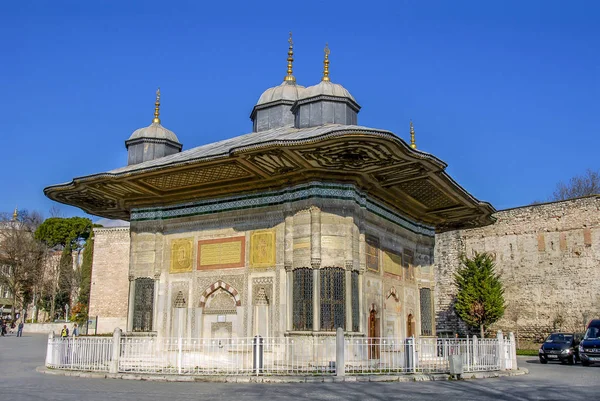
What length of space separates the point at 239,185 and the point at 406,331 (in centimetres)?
557

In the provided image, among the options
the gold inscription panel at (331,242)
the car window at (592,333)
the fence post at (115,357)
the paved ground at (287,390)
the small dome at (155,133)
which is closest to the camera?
the paved ground at (287,390)

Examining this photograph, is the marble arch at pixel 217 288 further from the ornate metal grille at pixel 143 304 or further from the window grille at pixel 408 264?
the window grille at pixel 408 264

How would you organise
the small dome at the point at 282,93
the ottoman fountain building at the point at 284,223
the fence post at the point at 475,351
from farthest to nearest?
the small dome at the point at 282,93, the ottoman fountain building at the point at 284,223, the fence post at the point at 475,351

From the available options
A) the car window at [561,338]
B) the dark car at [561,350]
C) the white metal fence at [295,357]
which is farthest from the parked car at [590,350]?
the white metal fence at [295,357]

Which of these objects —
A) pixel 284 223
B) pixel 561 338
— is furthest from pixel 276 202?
pixel 561 338

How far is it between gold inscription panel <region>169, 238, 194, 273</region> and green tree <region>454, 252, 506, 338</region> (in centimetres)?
1499

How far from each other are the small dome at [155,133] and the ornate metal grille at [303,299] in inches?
252

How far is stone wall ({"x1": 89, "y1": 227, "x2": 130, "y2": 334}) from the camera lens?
116ft

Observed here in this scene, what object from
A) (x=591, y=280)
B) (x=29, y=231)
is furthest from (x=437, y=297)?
(x=29, y=231)

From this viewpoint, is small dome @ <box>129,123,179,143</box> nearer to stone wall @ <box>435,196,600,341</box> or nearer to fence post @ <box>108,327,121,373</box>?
fence post @ <box>108,327,121,373</box>

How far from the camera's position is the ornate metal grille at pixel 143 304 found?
45.0 feet

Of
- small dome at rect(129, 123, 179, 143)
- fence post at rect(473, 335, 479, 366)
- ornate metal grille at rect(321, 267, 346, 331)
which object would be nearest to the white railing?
ornate metal grille at rect(321, 267, 346, 331)

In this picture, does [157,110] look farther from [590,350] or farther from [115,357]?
[590,350]

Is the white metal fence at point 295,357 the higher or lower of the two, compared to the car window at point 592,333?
lower
